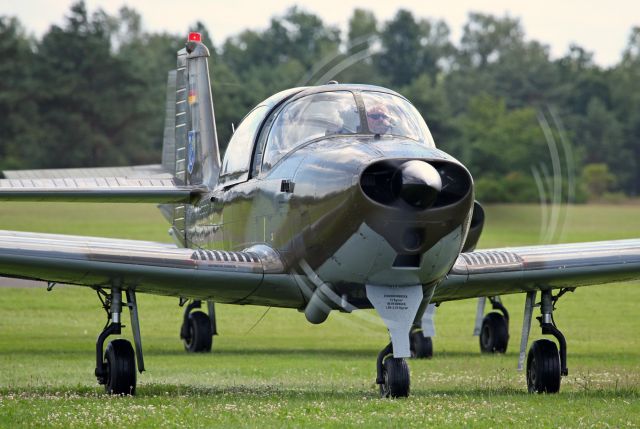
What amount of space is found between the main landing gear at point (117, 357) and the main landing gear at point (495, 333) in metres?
9.41

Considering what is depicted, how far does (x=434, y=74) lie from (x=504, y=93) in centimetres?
2136

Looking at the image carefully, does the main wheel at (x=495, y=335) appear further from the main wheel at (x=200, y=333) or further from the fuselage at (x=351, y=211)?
the fuselage at (x=351, y=211)

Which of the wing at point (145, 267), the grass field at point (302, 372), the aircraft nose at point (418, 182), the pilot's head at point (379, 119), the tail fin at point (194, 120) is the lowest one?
the grass field at point (302, 372)

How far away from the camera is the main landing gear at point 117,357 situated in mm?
13133

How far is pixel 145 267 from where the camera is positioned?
1266 cm

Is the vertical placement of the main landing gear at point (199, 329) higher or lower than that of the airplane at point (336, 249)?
lower

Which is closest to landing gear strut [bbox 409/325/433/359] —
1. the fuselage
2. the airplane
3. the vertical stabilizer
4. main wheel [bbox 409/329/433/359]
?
main wheel [bbox 409/329/433/359]

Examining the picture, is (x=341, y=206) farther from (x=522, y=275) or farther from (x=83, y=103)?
(x=83, y=103)

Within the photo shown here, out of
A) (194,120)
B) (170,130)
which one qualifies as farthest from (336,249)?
(170,130)

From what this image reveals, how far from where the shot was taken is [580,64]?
133500mm

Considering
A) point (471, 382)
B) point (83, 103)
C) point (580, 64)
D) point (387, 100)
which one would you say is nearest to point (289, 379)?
point (471, 382)

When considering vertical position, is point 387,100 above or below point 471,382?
above

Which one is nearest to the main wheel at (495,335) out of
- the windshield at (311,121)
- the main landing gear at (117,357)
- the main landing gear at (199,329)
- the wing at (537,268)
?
the main landing gear at (199,329)

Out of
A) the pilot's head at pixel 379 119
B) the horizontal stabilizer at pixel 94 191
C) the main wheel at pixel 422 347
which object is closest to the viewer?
the pilot's head at pixel 379 119
